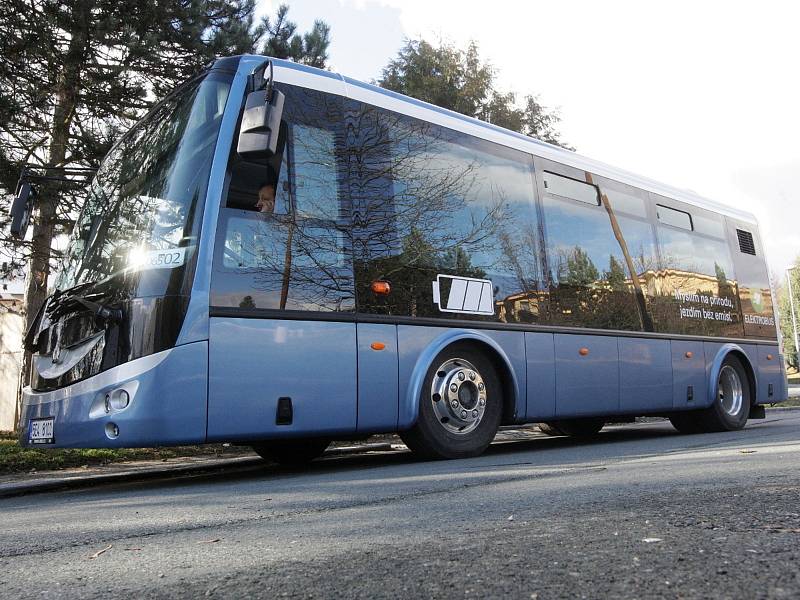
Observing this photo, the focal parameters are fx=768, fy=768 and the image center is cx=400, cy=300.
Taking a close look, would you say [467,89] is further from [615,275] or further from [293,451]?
[293,451]

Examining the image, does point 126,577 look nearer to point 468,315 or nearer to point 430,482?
point 430,482

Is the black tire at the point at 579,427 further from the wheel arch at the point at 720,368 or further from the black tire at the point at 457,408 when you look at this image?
the black tire at the point at 457,408

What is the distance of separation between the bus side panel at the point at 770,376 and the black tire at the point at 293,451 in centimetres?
681

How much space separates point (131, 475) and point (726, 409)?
303 inches

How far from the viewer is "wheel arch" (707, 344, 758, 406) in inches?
394

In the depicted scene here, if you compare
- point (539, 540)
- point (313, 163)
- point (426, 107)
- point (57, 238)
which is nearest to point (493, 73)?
point (57, 238)

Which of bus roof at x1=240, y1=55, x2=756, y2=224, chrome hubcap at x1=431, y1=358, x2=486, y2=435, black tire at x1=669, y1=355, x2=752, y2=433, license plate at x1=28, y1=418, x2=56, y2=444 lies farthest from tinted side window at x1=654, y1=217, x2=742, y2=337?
license plate at x1=28, y1=418, x2=56, y2=444

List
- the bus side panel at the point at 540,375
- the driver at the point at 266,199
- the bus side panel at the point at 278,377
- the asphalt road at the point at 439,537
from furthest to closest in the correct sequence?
the bus side panel at the point at 540,375 < the driver at the point at 266,199 < the bus side panel at the point at 278,377 < the asphalt road at the point at 439,537

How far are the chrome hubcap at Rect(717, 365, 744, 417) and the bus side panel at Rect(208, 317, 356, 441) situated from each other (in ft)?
21.4

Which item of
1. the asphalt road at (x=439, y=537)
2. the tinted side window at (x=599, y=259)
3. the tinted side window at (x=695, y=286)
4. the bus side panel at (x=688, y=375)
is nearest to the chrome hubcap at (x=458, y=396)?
the tinted side window at (x=599, y=259)

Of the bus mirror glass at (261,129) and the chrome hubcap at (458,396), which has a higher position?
the bus mirror glass at (261,129)

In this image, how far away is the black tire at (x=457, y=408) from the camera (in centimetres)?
650

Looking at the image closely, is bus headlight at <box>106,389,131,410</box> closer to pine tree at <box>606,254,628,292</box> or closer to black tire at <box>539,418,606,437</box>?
pine tree at <box>606,254,628,292</box>

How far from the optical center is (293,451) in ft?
25.3
